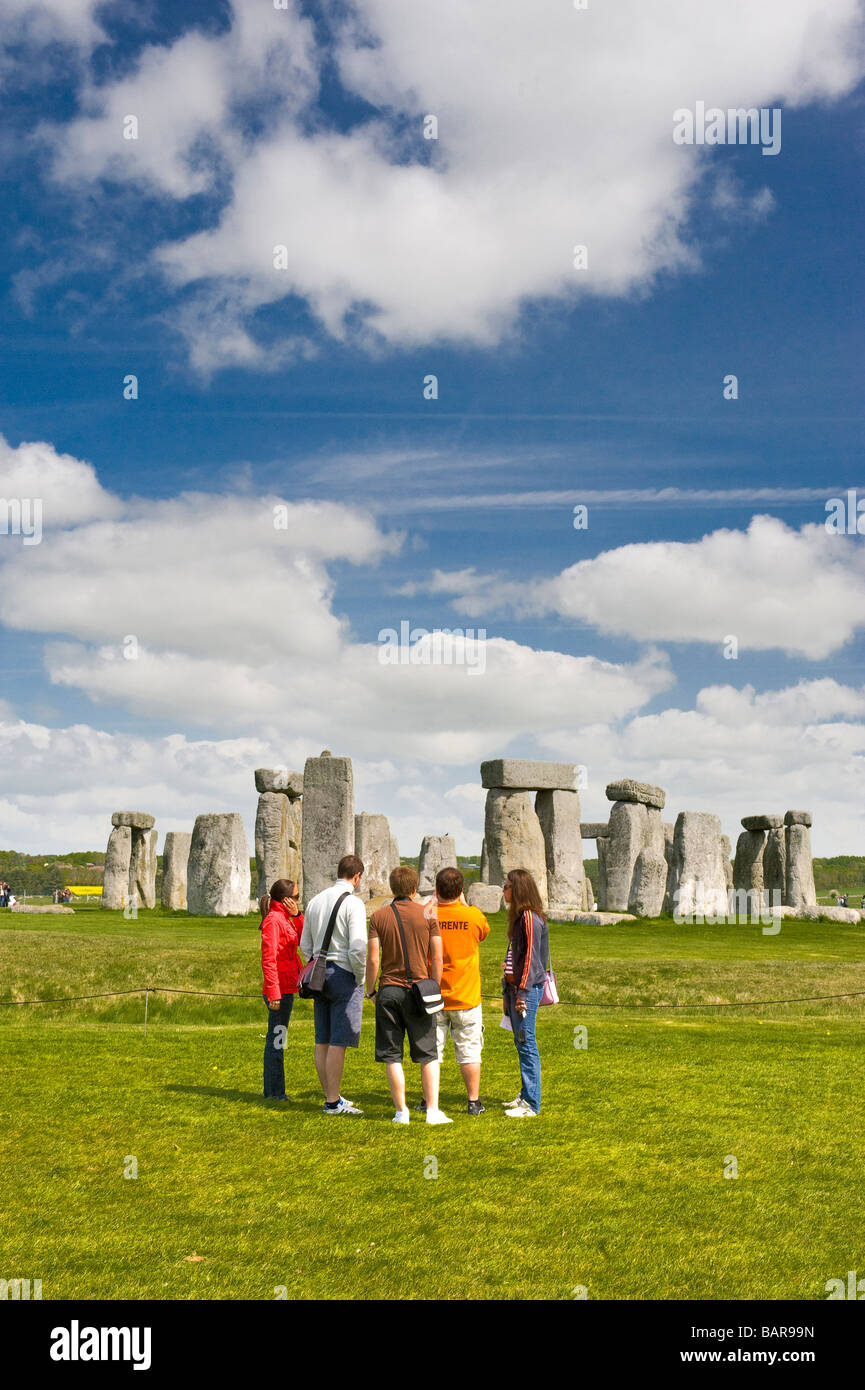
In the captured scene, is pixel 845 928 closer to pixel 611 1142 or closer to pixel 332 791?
pixel 332 791

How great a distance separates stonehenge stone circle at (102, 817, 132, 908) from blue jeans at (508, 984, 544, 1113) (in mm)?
27676

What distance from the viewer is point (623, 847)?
30.9 meters

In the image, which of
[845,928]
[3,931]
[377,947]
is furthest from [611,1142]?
[845,928]

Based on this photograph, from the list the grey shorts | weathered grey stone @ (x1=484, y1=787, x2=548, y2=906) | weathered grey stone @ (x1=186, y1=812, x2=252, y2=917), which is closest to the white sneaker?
the grey shorts

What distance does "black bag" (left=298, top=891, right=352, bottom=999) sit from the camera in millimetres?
8102

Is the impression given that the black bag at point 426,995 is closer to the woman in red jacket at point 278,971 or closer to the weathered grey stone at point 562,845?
the woman in red jacket at point 278,971

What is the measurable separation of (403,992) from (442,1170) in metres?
1.38

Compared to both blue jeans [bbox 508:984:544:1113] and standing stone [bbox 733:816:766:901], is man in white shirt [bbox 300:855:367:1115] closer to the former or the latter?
blue jeans [bbox 508:984:544:1113]

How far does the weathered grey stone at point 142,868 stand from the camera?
34906 mm

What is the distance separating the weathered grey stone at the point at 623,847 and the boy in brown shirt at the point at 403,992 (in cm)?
2320

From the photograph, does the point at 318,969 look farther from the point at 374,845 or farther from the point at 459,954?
the point at 374,845

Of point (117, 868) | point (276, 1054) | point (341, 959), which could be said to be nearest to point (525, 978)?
point (341, 959)

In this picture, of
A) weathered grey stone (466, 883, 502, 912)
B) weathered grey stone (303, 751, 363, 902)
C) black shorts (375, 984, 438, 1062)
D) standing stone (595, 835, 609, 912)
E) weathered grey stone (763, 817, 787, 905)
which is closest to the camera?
black shorts (375, 984, 438, 1062)

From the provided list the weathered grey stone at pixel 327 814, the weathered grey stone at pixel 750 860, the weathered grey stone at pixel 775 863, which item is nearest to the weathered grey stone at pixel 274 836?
the weathered grey stone at pixel 327 814
